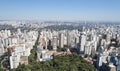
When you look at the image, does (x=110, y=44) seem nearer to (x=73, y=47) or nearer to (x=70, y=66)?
(x=73, y=47)

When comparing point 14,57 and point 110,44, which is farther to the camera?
point 110,44

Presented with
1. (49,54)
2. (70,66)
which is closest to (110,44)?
(49,54)

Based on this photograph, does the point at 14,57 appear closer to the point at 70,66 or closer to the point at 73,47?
the point at 70,66

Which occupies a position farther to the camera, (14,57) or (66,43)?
(66,43)

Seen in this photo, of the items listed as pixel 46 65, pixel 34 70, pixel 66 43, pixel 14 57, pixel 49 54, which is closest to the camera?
pixel 34 70

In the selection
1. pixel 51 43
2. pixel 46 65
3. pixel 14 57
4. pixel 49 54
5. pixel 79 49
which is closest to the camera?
pixel 46 65

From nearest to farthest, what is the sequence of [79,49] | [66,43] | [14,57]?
[14,57], [79,49], [66,43]

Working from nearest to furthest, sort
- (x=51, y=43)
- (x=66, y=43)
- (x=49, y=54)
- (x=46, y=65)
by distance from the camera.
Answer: (x=46, y=65), (x=49, y=54), (x=51, y=43), (x=66, y=43)

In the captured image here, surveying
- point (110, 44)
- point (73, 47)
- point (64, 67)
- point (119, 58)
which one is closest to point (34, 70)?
point (64, 67)
